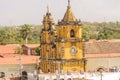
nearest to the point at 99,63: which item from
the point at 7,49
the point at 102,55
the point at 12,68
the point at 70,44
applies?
the point at 102,55

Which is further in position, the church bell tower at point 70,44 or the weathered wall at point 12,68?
the weathered wall at point 12,68

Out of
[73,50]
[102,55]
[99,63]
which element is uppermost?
[73,50]

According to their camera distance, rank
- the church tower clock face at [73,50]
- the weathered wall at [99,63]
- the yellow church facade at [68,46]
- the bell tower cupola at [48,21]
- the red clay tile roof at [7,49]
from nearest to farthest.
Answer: the yellow church facade at [68,46] < the church tower clock face at [73,50] < the bell tower cupola at [48,21] < the weathered wall at [99,63] < the red clay tile roof at [7,49]

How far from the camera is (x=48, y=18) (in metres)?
56.7

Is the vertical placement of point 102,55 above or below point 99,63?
above

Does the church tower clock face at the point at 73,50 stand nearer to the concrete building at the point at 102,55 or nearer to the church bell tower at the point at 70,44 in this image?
the church bell tower at the point at 70,44

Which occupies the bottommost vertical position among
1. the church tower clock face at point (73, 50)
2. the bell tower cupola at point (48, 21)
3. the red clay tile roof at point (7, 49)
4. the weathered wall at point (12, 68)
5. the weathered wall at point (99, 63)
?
the weathered wall at point (12, 68)

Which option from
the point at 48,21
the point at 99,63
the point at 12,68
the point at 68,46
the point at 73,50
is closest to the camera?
the point at 68,46

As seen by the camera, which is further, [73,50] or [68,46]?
[73,50]

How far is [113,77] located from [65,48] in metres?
6.21

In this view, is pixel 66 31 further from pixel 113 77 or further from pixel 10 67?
pixel 10 67

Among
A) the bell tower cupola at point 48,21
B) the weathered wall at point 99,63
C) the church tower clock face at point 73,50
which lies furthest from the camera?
the weathered wall at point 99,63

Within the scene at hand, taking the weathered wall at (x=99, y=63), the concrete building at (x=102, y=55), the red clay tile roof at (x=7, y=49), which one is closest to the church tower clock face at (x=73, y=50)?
the concrete building at (x=102, y=55)

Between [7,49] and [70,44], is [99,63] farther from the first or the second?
[7,49]
